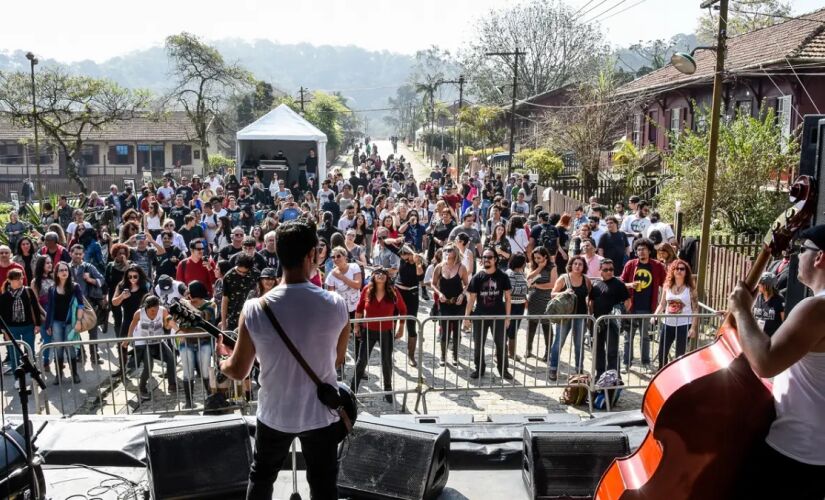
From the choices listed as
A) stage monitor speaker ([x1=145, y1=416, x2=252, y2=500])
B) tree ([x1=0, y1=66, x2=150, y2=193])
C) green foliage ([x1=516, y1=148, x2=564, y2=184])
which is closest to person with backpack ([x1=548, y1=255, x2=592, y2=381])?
stage monitor speaker ([x1=145, y1=416, x2=252, y2=500])

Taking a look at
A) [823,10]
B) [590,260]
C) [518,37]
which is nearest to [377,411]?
[590,260]

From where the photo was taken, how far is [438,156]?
204 feet

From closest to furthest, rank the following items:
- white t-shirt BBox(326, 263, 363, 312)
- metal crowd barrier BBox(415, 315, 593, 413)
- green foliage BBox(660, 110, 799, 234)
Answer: metal crowd barrier BBox(415, 315, 593, 413)
white t-shirt BBox(326, 263, 363, 312)
green foliage BBox(660, 110, 799, 234)

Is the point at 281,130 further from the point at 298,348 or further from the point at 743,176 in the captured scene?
the point at 298,348

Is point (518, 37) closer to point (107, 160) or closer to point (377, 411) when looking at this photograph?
point (107, 160)

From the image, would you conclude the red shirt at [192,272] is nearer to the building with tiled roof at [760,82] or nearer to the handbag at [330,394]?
the handbag at [330,394]

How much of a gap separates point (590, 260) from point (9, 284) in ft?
22.8

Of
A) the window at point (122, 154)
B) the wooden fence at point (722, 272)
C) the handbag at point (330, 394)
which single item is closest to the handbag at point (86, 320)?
the handbag at point (330, 394)

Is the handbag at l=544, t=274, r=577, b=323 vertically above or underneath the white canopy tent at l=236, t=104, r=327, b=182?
underneath

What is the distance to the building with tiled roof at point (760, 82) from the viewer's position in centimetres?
2062

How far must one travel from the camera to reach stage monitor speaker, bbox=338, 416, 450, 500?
199 inches

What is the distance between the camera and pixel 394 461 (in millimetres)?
5164

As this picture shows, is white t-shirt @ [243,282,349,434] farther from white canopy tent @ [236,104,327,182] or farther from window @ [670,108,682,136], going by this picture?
window @ [670,108,682,136]

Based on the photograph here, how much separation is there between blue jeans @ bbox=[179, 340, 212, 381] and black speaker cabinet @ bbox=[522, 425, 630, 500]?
383cm
